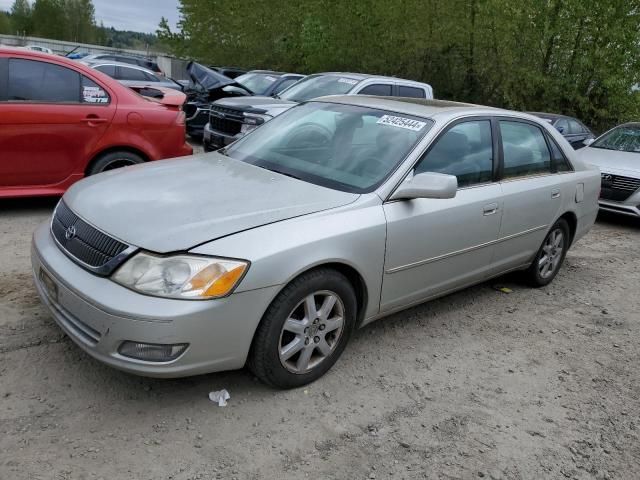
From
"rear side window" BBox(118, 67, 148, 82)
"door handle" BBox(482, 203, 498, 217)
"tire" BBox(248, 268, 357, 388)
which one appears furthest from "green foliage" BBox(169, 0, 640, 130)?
"tire" BBox(248, 268, 357, 388)

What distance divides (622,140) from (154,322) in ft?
29.7

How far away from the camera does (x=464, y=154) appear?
4.20 meters

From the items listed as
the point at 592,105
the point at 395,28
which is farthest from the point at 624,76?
the point at 395,28

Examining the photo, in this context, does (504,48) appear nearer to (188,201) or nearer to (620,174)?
(620,174)

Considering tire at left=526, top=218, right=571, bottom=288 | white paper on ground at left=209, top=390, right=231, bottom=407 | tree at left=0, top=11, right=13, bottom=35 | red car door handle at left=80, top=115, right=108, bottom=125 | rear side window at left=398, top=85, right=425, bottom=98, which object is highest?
tree at left=0, top=11, right=13, bottom=35

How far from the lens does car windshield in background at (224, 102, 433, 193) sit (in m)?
3.72

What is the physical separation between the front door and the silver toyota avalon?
0.04 ft

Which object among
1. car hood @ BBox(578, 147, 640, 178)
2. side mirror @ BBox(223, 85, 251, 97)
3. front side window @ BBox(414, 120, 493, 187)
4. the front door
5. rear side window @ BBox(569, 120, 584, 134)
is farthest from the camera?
rear side window @ BBox(569, 120, 584, 134)

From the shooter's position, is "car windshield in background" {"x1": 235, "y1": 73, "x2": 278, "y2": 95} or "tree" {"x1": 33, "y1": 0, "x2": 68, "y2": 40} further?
"tree" {"x1": 33, "y1": 0, "x2": 68, "y2": 40}

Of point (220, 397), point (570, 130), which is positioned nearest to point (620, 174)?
point (570, 130)

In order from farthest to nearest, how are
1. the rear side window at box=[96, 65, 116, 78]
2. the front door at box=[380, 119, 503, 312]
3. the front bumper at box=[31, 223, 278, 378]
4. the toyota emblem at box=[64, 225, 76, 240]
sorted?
the rear side window at box=[96, 65, 116, 78]
the front door at box=[380, 119, 503, 312]
the toyota emblem at box=[64, 225, 76, 240]
the front bumper at box=[31, 223, 278, 378]

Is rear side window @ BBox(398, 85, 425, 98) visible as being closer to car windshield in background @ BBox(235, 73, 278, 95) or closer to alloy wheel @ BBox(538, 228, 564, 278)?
car windshield in background @ BBox(235, 73, 278, 95)

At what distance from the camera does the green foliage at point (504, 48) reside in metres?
15.5

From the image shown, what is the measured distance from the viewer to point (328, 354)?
11.2 ft
